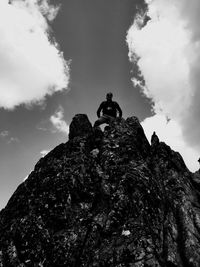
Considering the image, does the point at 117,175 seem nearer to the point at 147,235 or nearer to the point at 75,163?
the point at 75,163

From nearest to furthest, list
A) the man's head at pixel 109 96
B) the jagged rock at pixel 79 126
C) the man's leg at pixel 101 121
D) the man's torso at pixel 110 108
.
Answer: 1. the man's leg at pixel 101 121
2. the jagged rock at pixel 79 126
3. the man's torso at pixel 110 108
4. the man's head at pixel 109 96

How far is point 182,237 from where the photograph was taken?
1647 cm

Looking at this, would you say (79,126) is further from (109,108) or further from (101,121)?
(109,108)

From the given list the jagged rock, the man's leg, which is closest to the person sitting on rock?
the man's leg

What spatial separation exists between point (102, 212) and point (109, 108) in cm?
1578

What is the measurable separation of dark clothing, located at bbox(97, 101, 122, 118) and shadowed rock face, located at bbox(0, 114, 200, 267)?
23.1 feet

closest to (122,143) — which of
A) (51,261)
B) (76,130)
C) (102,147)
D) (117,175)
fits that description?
(102,147)

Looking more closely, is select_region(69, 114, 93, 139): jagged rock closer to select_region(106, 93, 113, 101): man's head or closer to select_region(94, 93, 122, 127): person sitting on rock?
select_region(94, 93, 122, 127): person sitting on rock

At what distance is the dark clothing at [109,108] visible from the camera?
30.0 meters

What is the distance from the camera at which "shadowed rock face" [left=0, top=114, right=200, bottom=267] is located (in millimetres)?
14547

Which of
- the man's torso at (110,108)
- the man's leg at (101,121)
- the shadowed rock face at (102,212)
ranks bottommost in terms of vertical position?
the shadowed rock face at (102,212)

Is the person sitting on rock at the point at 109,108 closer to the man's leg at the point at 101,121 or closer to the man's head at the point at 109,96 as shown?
Result: the man's head at the point at 109,96

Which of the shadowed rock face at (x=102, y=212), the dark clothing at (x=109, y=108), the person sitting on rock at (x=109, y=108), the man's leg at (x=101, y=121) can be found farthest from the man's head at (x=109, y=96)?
the shadowed rock face at (x=102, y=212)

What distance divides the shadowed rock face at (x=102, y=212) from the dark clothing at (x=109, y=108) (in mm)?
7055
